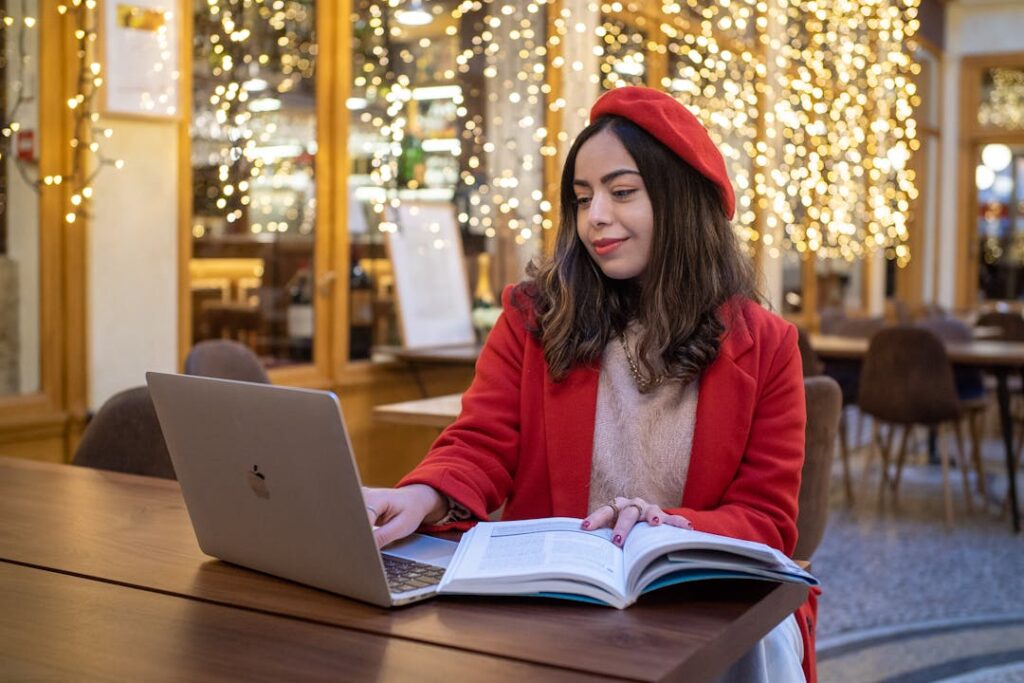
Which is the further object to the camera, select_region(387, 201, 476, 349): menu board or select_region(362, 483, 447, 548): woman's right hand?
select_region(387, 201, 476, 349): menu board

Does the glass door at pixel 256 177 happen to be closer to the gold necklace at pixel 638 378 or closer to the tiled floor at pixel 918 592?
the tiled floor at pixel 918 592

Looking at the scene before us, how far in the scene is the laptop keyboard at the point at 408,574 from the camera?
4.43 feet

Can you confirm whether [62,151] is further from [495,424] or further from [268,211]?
[495,424]

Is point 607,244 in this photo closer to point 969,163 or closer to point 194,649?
point 194,649

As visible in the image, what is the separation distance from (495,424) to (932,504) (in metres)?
4.93

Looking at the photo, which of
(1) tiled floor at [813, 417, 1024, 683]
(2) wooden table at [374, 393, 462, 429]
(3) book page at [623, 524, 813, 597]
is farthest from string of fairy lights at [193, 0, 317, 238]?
(3) book page at [623, 524, 813, 597]

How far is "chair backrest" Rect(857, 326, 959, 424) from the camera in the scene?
5.79 m

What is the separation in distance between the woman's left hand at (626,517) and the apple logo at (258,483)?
0.39 m

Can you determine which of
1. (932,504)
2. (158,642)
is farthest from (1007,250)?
(158,642)

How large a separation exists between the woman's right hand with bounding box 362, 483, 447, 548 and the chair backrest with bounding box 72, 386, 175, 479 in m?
0.95

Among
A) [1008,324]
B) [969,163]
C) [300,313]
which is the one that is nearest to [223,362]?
[300,313]

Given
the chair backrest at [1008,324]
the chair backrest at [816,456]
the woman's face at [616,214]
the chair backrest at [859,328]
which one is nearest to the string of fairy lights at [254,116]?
the chair backrest at [816,456]

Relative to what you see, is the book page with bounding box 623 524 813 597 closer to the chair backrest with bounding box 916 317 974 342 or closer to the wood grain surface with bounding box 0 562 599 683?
the wood grain surface with bounding box 0 562 599 683

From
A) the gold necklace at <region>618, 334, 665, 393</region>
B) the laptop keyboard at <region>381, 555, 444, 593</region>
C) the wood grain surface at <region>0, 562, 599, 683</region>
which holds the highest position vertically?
the gold necklace at <region>618, 334, 665, 393</region>
